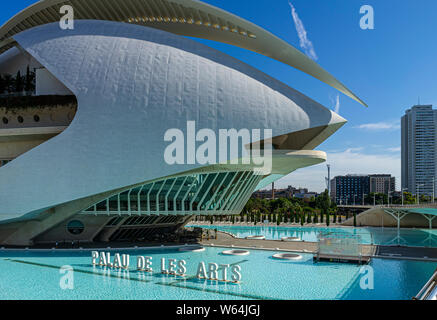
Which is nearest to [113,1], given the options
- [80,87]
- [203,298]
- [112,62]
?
[112,62]

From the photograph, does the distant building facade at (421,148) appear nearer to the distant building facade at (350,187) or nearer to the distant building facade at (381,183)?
the distant building facade at (381,183)

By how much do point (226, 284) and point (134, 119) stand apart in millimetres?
11250

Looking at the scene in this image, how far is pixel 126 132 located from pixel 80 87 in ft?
13.0

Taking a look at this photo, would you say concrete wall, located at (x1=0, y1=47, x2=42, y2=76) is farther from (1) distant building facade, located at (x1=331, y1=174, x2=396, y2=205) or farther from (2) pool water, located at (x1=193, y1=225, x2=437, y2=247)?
(1) distant building facade, located at (x1=331, y1=174, x2=396, y2=205)

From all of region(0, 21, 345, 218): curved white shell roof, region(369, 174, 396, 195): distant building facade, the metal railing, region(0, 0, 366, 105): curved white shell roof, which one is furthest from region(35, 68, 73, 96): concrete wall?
region(369, 174, 396, 195): distant building facade

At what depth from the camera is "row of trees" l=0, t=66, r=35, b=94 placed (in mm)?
27547

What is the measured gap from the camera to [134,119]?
21547 millimetres

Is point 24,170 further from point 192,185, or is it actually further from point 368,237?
point 368,237

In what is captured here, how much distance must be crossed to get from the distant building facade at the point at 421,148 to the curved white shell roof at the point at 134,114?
102 meters

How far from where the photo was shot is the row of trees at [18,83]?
27.5 metres

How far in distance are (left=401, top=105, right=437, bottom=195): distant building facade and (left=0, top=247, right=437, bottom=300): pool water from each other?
102822 millimetres

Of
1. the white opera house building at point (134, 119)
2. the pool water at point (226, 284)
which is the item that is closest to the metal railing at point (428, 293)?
the pool water at point (226, 284)

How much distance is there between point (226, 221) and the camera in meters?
45.8

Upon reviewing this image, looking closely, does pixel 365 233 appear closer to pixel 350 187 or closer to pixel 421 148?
pixel 421 148
